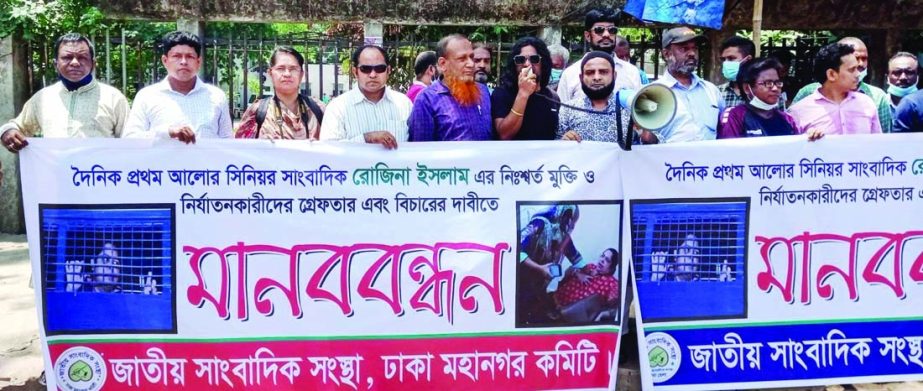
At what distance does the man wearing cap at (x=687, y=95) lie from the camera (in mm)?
4070

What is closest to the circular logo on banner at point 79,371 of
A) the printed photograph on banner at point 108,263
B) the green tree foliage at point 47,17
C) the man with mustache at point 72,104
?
the printed photograph on banner at point 108,263

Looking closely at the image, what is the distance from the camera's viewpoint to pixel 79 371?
11.2 ft

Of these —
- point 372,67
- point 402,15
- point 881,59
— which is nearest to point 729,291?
point 372,67

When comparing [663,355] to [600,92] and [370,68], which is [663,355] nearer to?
[600,92]

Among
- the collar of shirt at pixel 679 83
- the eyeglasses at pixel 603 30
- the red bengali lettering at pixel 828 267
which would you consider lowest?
the red bengali lettering at pixel 828 267

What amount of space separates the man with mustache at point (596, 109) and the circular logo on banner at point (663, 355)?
0.94 meters

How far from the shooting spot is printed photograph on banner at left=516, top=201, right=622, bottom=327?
356 centimetres

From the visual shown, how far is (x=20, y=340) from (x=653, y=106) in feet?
11.5

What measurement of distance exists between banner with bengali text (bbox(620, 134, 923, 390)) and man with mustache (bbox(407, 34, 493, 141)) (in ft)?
2.48

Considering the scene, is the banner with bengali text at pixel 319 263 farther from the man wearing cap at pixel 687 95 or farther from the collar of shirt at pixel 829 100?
the collar of shirt at pixel 829 100

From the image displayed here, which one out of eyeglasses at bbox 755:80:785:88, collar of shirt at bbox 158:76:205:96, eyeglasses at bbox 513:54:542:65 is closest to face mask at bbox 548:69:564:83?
eyeglasses at bbox 513:54:542:65

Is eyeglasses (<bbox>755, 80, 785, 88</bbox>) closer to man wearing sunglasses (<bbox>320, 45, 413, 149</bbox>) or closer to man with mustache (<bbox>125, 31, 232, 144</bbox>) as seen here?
man wearing sunglasses (<bbox>320, 45, 413, 149</bbox>)

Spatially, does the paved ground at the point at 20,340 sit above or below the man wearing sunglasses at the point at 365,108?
below

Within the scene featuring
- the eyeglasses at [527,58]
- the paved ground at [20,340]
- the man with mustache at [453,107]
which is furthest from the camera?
the eyeglasses at [527,58]
